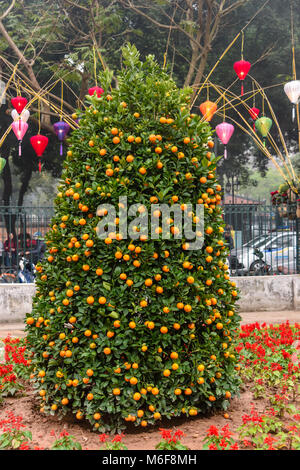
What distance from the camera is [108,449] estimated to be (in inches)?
114

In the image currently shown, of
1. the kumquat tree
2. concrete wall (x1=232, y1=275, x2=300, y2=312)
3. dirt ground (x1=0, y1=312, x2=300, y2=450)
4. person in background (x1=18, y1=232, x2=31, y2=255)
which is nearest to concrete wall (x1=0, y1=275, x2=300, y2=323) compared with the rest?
concrete wall (x1=232, y1=275, x2=300, y2=312)

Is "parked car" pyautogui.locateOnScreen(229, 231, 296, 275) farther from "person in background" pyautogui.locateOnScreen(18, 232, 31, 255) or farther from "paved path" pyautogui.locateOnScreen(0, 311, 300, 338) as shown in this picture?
"person in background" pyautogui.locateOnScreen(18, 232, 31, 255)

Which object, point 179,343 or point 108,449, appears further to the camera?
point 179,343

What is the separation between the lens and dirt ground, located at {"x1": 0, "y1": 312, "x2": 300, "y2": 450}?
313 cm

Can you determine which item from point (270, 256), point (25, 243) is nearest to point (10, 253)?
point (25, 243)

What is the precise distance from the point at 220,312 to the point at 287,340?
2.34 m

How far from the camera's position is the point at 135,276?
10.4 feet

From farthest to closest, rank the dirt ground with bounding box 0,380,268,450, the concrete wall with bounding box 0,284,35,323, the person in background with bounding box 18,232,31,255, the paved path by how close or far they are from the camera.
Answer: the person in background with bounding box 18,232,31,255
the concrete wall with bounding box 0,284,35,323
the paved path
the dirt ground with bounding box 0,380,268,450

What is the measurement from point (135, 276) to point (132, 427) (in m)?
1.13

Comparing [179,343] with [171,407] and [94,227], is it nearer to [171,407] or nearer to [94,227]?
[171,407]

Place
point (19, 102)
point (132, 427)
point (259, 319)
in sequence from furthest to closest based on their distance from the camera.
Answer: point (19, 102) < point (259, 319) < point (132, 427)

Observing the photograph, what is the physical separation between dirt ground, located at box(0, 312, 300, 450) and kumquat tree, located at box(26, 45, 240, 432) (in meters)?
0.12

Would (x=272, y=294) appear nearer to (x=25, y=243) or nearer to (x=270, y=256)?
(x=270, y=256)
